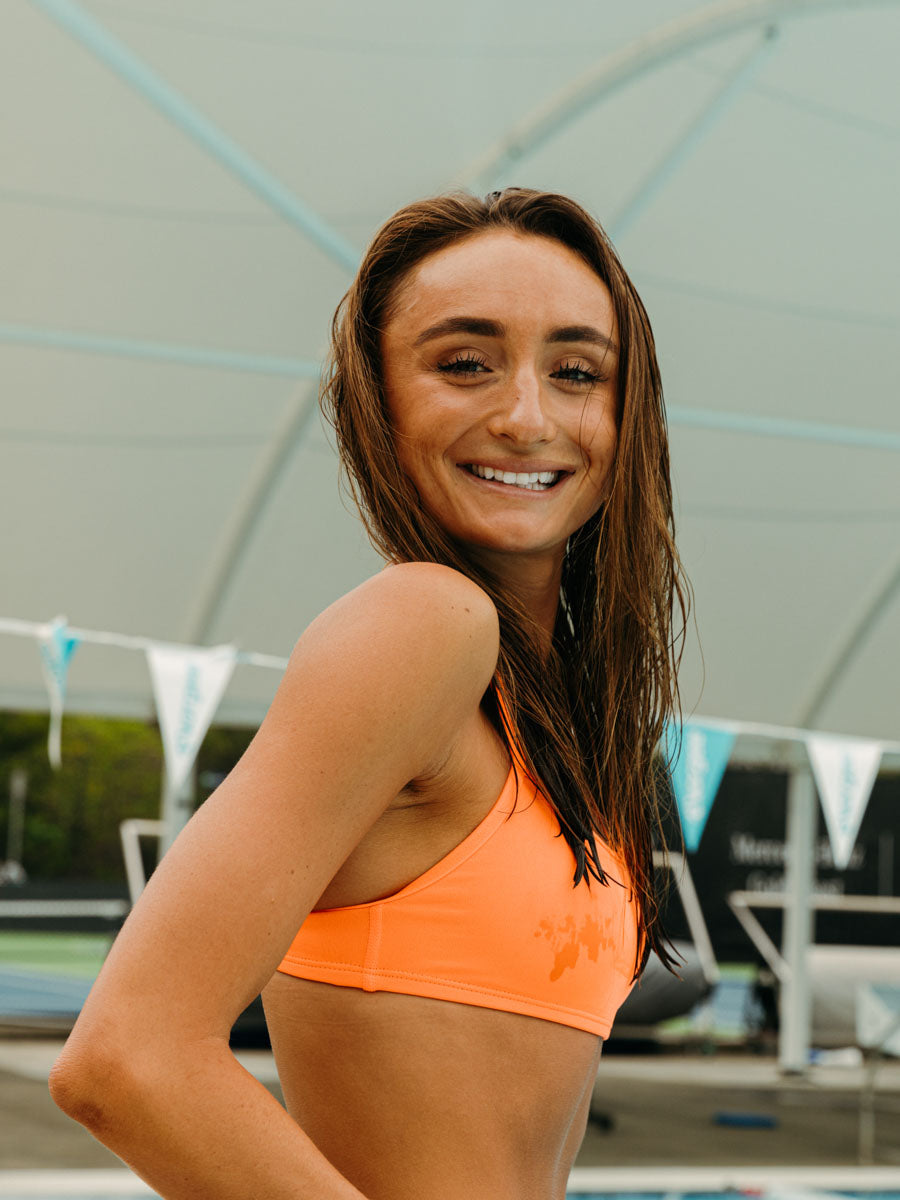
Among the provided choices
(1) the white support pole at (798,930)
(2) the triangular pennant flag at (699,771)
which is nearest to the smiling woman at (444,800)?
(2) the triangular pennant flag at (699,771)

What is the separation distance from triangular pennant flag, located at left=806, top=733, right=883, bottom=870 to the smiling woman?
24.5 ft

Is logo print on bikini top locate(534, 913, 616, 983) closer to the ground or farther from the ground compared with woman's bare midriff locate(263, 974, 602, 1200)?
farther from the ground

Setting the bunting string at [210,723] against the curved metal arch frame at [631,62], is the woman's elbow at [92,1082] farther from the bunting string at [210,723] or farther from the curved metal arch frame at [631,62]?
the curved metal arch frame at [631,62]

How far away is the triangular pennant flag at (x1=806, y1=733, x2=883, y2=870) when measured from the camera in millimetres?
8688

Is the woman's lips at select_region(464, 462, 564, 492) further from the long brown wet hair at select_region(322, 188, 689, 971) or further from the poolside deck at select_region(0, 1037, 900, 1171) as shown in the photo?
the poolside deck at select_region(0, 1037, 900, 1171)

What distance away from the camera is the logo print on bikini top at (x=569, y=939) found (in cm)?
115

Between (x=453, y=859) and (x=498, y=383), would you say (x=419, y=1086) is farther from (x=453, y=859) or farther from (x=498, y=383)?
(x=498, y=383)

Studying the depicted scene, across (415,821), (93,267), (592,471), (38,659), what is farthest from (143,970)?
(38,659)

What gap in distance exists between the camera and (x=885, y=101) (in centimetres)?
760

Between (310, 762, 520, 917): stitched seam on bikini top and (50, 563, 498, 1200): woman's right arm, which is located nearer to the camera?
(50, 563, 498, 1200): woman's right arm

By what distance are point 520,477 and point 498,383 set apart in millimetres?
82

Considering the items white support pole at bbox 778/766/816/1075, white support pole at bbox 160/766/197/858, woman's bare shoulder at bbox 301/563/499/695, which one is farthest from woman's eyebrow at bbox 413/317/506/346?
white support pole at bbox 778/766/816/1075

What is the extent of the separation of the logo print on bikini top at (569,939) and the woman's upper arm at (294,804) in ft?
0.59

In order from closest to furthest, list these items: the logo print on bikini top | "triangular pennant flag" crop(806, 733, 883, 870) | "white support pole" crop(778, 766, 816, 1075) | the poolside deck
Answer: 1. the logo print on bikini top
2. the poolside deck
3. "triangular pennant flag" crop(806, 733, 883, 870)
4. "white support pole" crop(778, 766, 816, 1075)
